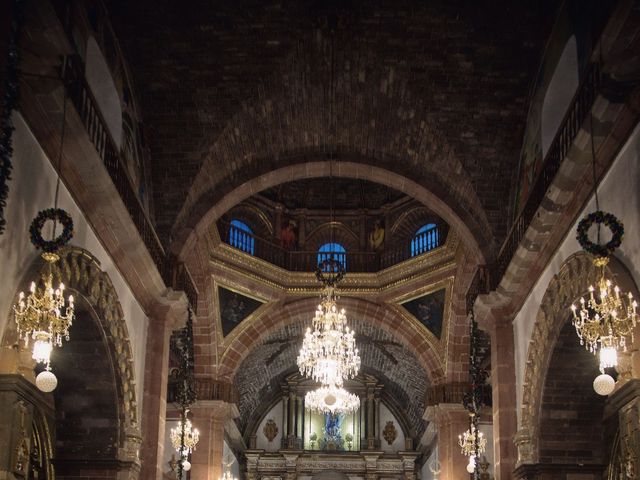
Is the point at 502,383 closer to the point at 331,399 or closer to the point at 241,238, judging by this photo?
the point at 331,399

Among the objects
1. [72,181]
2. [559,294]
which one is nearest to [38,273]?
[72,181]

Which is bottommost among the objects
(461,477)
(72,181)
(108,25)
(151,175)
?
(461,477)

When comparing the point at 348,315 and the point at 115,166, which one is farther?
the point at 348,315

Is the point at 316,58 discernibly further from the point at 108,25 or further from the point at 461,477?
the point at 461,477

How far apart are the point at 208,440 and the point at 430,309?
6299mm

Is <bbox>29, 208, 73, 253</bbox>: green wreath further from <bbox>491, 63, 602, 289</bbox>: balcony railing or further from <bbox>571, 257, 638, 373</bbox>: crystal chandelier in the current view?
<bbox>491, 63, 602, 289</bbox>: balcony railing

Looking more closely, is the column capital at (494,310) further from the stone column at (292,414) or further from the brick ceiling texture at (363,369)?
the stone column at (292,414)

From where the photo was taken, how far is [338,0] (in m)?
15.0

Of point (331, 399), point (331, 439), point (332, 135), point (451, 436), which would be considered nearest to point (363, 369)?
point (331, 439)

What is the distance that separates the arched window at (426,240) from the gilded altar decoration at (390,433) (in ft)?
35.3

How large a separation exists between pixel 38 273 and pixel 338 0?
701 cm

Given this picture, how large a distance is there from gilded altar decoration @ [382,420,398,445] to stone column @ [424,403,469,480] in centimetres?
987

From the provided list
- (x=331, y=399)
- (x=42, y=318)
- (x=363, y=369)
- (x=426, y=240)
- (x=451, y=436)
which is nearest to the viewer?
(x=42, y=318)

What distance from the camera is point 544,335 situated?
45.0 ft
